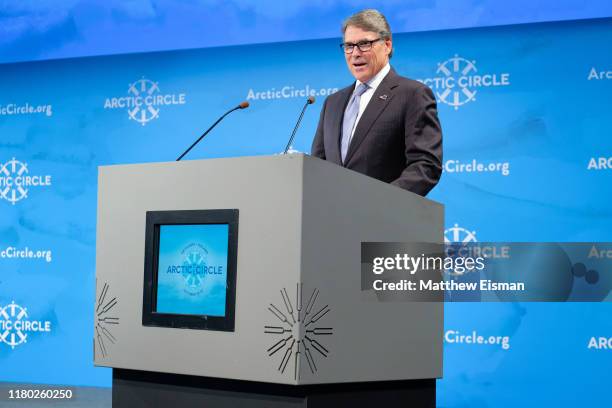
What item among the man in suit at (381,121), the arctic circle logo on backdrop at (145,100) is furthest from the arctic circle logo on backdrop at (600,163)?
the arctic circle logo on backdrop at (145,100)

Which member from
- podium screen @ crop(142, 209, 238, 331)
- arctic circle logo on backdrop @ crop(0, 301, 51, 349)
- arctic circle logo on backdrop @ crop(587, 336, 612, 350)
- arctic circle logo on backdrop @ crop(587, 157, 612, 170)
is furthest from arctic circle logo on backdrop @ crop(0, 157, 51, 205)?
podium screen @ crop(142, 209, 238, 331)

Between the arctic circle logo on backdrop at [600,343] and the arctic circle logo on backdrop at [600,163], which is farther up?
the arctic circle logo on backdrop at [600,163]

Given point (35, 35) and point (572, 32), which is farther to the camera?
point (35, 35)

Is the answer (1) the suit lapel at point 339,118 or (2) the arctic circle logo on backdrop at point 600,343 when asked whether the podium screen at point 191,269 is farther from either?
(2) the arctic circle logo on backdrop at point 600,343

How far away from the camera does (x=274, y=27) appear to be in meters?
4.41

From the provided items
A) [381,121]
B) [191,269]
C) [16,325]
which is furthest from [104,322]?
[16,325]

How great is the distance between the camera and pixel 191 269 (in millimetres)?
1643

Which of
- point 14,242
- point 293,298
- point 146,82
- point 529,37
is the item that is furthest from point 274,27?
point 293,298

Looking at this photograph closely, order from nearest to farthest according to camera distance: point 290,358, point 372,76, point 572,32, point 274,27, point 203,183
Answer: point 290,358 < point 203,183 < point 372,76 < point 572,32 < point 274,27

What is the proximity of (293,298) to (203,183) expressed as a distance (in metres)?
0.33

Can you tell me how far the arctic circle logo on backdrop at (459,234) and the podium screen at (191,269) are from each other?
2700 millimetres

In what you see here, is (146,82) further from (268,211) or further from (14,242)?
(268,211)

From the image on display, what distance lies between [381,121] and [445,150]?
2.18 meters

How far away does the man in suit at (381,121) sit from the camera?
2.04 metres
